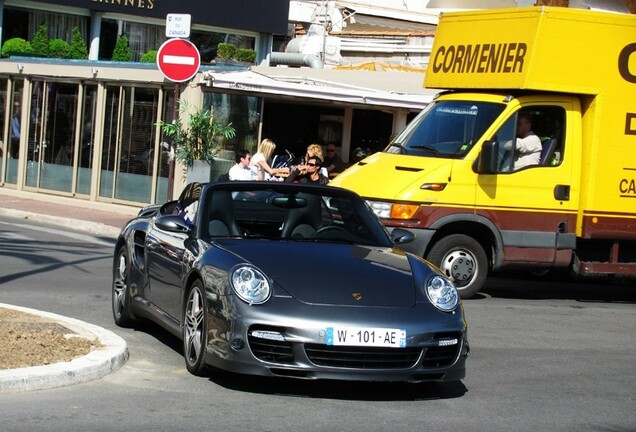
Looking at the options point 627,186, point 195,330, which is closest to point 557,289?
point 627,186

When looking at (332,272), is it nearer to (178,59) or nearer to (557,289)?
(557,289)

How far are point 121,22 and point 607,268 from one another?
2376cm

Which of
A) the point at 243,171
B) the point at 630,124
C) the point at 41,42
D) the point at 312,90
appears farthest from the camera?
the point at 41,42

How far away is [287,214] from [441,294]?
5.20 ft

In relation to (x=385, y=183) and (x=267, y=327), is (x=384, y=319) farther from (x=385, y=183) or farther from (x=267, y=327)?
(x=385, y=183)

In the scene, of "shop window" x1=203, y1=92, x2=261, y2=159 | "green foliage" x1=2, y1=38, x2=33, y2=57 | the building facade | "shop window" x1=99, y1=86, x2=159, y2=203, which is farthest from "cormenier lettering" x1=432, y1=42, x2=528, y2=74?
"green foliage" x1=2, y1=38, x2=33, y2=57

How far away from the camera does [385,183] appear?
531 inches

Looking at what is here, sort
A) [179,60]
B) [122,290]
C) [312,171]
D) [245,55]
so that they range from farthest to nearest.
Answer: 1. [245,55]
2. [179,60]
3. [312,171]
4. [122,290]

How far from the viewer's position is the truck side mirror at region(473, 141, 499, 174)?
13.3m

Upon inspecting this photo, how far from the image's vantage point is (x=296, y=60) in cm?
3266

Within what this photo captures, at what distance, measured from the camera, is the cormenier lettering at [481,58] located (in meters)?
13.8

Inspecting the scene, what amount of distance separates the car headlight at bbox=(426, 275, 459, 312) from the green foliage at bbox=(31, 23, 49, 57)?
26.0 meters

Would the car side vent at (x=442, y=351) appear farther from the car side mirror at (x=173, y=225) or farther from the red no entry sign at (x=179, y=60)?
the red no entry sign at (x=179, y=60)

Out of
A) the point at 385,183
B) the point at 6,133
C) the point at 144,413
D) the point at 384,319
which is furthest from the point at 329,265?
the point at 6,133
